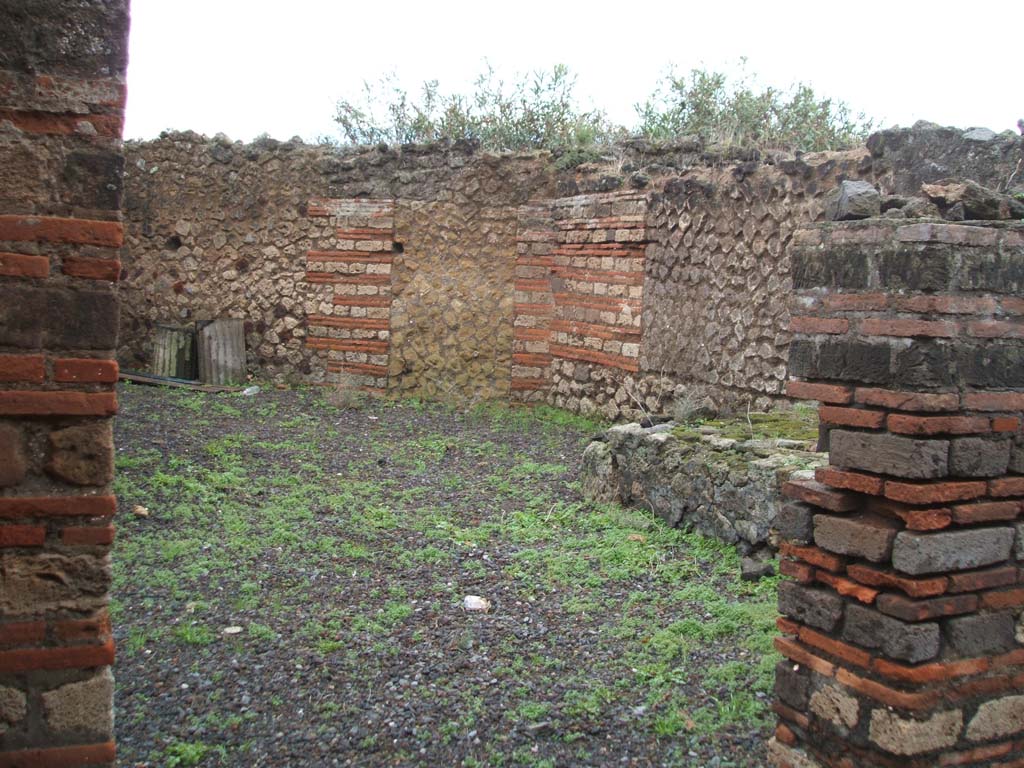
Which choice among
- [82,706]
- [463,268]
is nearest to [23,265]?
[82,706]

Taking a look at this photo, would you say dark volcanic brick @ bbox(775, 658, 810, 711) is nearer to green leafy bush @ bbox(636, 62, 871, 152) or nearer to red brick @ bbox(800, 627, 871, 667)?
red brick @ bbox(800, 627, 871, 667)

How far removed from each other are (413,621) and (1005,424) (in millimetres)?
2744

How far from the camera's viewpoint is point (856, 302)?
299 centimetres

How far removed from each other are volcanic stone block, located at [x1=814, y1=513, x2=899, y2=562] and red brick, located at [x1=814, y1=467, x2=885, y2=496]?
0.10 m

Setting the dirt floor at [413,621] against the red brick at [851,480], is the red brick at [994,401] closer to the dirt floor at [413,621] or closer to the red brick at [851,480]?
the red brick at [851,480]

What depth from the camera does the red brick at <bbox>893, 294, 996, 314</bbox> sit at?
9.31 feet

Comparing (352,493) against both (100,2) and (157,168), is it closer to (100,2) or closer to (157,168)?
(100,2)

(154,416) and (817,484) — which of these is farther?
(154,416)

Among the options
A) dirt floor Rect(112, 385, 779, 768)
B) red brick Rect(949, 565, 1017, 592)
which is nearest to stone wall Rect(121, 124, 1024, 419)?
dirt floor Rect(112, 385, 779, 768)

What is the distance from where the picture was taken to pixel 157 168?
11.2 metres

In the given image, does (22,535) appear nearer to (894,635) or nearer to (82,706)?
(82,706)

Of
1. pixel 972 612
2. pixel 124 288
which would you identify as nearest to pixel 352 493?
pixel 972 612

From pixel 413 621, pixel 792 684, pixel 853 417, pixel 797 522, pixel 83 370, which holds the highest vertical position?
pixel 83 370

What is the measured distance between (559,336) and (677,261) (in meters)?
1.93
